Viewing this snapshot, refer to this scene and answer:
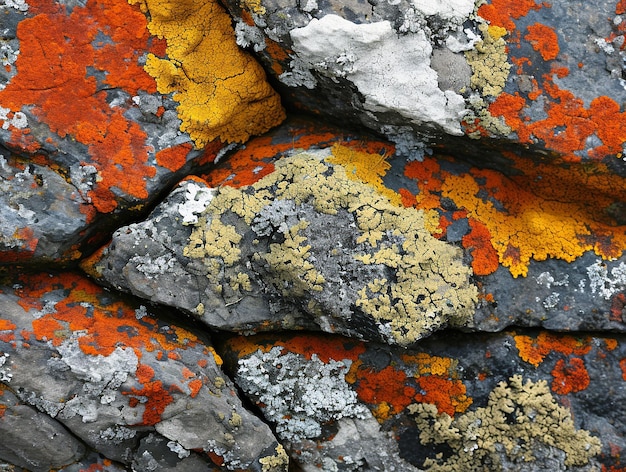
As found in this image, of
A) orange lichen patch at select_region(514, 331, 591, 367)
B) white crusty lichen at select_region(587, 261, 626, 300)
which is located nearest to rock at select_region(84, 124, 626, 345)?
white crusty lichen at select_region(587, 261, 626, 300)

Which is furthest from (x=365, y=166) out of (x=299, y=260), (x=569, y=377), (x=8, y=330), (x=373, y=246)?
(x=8, y=330)

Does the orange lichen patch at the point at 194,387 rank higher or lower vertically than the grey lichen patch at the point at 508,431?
higher

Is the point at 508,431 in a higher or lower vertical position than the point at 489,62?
lower

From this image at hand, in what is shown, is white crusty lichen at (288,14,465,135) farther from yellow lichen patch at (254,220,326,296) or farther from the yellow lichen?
the yellow lichen

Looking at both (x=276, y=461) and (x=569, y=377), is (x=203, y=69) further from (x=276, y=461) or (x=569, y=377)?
(x=569, y=377)

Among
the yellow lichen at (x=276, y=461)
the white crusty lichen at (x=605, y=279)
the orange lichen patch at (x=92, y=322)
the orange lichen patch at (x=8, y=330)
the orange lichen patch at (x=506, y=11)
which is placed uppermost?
the orange lichen patch at (x=506, y=11)

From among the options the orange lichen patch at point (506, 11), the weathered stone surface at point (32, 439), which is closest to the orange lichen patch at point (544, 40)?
the orange lichen patch at point (506, 11)

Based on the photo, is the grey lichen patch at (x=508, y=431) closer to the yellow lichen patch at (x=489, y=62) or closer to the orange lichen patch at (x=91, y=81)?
the yellow lichen patch at (x=489, y=62)
